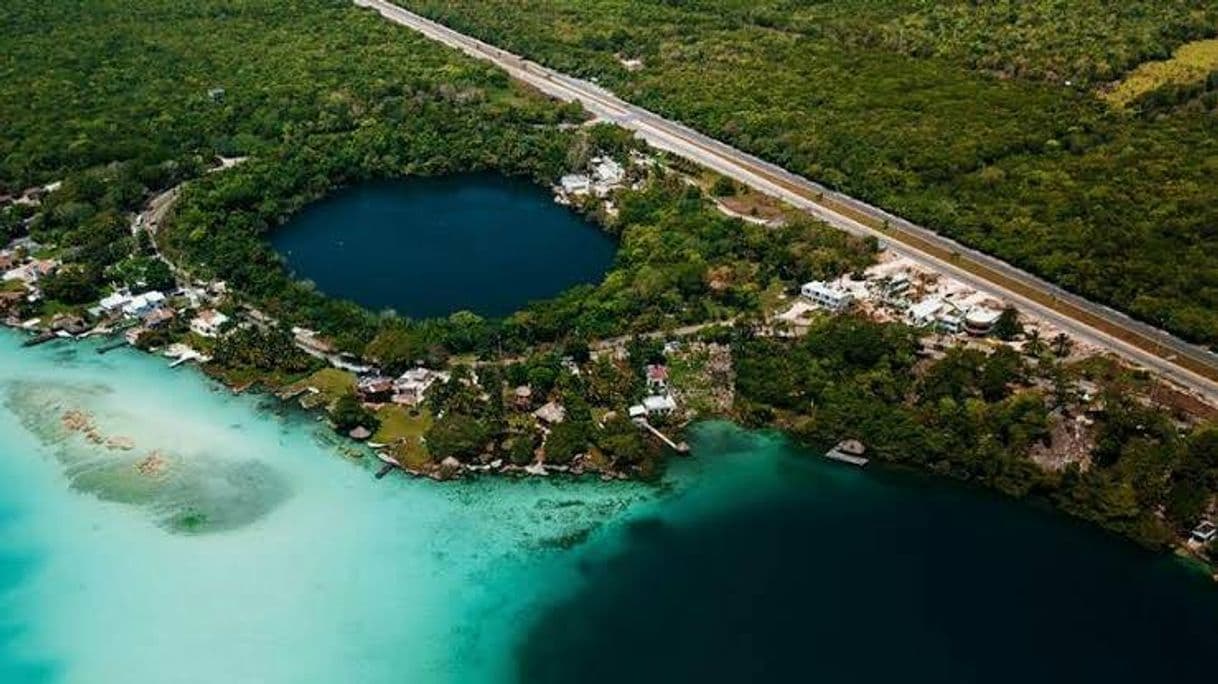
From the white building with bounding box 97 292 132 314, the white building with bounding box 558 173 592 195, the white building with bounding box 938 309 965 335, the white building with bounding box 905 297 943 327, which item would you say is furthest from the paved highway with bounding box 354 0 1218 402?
the white building with bounding box 97 292 132 314

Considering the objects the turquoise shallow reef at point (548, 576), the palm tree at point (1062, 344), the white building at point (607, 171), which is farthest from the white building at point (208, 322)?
the palm tree at point (1062, 344)

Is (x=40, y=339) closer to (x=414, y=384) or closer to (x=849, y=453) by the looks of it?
(x=414, y=384)

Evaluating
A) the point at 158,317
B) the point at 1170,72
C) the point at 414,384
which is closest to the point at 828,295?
the point at 414,384

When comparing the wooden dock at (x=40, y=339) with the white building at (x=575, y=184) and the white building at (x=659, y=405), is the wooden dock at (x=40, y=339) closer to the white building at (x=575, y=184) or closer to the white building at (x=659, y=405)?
the white building at (x=575, y=184)

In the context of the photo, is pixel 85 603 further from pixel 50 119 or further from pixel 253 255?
pixel 50 119

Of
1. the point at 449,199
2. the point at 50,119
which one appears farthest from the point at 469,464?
the point at 50,119

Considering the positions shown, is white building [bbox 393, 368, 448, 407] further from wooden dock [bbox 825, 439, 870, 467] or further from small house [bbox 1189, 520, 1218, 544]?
small house [bbox 1189, 520, 1218, 544]
